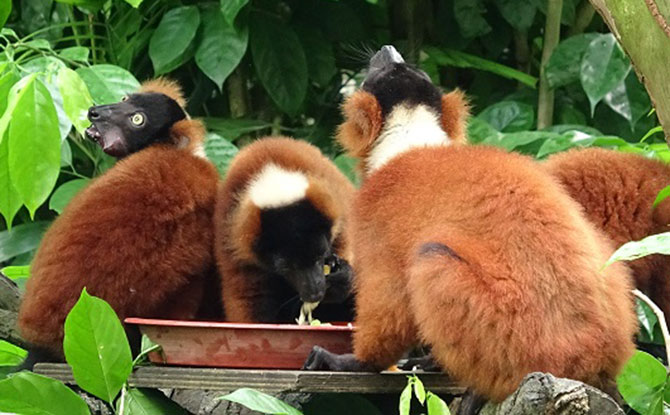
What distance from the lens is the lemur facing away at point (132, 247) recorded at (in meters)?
4.16

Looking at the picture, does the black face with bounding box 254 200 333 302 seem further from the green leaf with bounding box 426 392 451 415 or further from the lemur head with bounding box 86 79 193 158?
the green leaf with bounding box 426 392 451 415

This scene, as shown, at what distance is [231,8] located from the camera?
18.9 ft

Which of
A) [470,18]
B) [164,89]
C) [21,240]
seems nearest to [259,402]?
[164,89]

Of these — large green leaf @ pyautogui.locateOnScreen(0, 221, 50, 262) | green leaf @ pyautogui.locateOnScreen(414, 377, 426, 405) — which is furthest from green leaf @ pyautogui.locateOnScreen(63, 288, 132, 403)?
large green leaf @ pyautogui.locateOnScreen(0, 221, 50, 262)

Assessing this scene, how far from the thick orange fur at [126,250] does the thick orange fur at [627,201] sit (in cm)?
146

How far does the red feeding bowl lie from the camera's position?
3.71 metres

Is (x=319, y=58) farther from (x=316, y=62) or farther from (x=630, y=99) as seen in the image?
(x=630, y=99)

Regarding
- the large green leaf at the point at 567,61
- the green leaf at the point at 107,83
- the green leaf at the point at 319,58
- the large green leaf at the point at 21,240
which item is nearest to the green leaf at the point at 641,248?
the green leaf at the point at 107,83

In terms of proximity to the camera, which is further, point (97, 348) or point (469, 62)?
point (469, 62)

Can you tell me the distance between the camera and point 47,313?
4176 mm

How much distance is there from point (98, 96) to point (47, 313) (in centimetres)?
122

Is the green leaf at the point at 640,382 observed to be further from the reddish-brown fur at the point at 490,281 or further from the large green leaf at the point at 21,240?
the large green leaf at the point at 21,240

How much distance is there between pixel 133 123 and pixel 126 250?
0.62m

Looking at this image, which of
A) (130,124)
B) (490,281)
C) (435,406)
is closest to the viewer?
(435,406)
